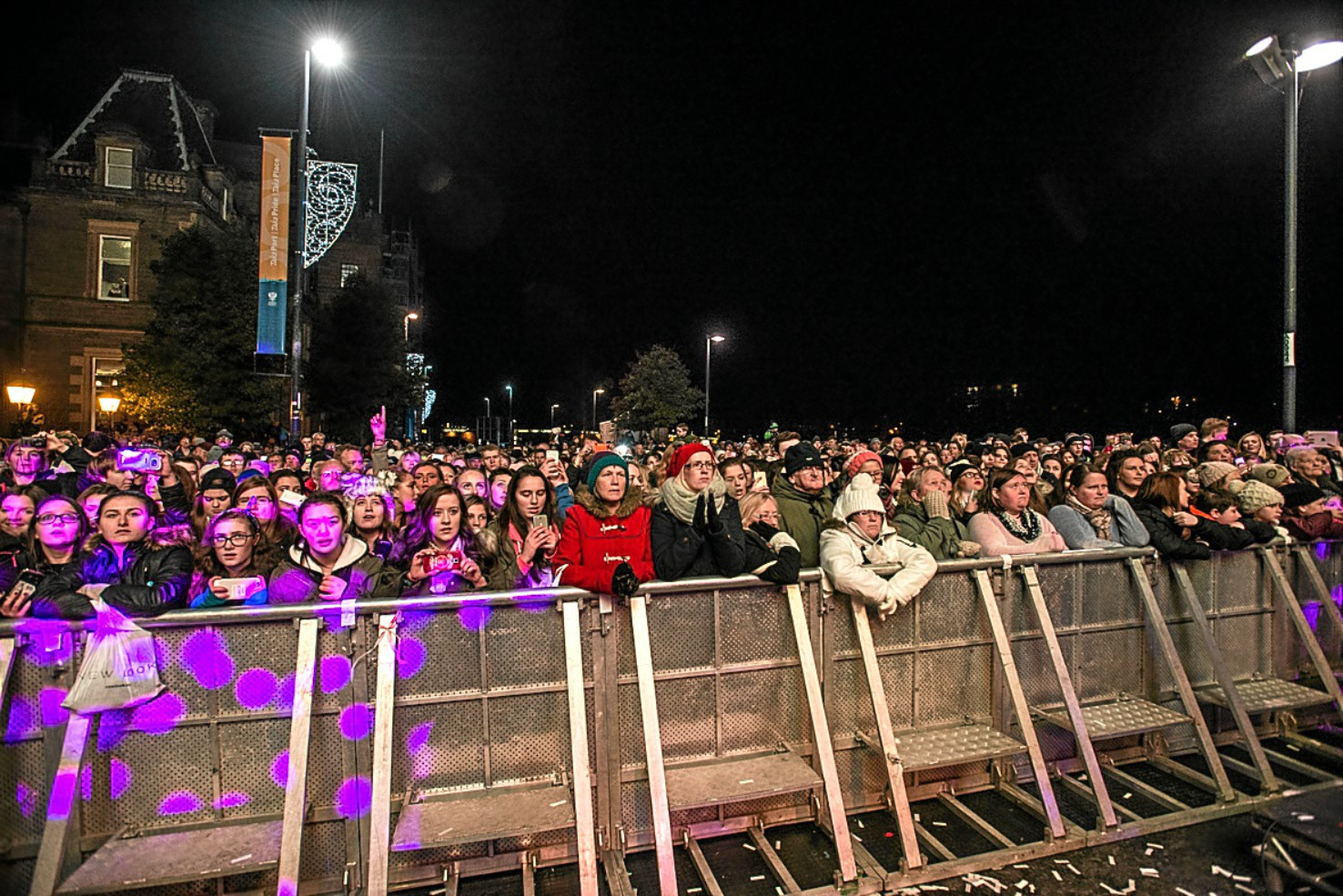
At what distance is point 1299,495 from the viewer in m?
6.11

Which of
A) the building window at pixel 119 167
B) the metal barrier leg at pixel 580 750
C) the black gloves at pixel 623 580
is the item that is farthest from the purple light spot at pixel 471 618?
the building window at pixel 119 167

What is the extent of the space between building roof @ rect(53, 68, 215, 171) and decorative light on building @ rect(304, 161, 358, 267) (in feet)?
15.4

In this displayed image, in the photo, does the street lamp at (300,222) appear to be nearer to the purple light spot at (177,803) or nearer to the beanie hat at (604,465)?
the beanie hat at (604,465)

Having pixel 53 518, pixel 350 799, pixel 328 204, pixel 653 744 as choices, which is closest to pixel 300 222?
pixel 328 204

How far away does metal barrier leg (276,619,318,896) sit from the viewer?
3307 millimetres

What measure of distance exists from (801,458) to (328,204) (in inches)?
1010

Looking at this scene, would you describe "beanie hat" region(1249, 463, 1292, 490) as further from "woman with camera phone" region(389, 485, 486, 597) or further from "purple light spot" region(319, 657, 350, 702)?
"purple light spot" region(319, 657, 350, 702)

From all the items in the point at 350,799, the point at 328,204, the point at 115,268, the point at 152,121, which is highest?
the point at 152,121

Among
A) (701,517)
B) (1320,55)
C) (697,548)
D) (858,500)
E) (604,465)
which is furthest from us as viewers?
(1320,55)

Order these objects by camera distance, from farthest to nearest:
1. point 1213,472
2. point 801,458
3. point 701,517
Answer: point 1213,472, point 801,458, point 701,517

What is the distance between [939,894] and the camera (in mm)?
3787

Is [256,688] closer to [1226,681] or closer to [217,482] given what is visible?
[217,482]

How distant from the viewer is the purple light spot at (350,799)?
143 inches

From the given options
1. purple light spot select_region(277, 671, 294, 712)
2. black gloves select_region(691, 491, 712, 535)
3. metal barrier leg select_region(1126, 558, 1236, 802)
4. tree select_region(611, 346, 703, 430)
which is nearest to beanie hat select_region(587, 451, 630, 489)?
black gloves select_region(691, 491, 712, 535)
